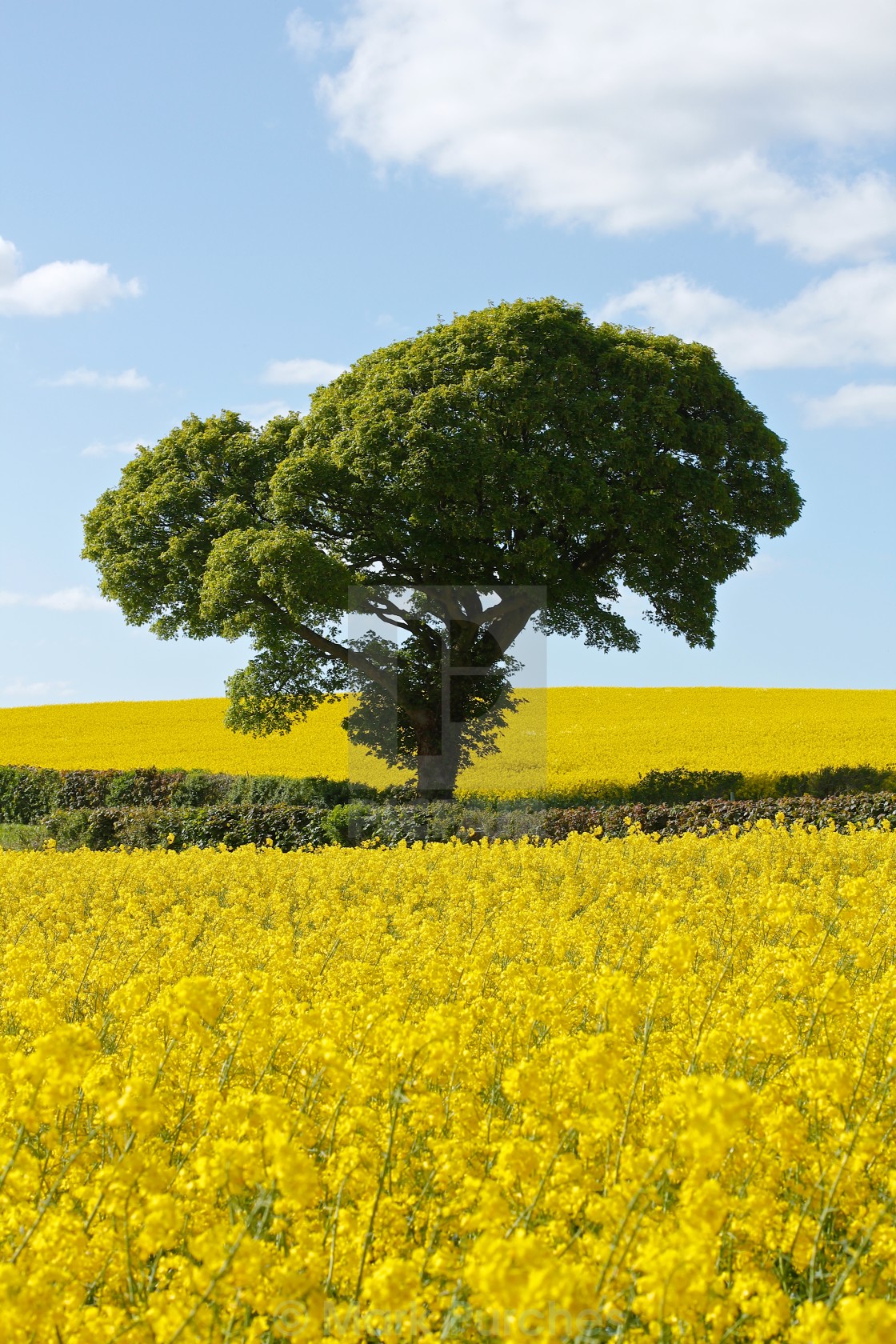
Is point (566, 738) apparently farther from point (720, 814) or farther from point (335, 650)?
point (720, 814)

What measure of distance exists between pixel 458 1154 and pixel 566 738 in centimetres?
3039

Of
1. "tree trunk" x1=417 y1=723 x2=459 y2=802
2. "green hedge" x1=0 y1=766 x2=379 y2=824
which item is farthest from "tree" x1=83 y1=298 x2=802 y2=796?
"green hedge" x1=0 y1=766 x2=379 y2=824

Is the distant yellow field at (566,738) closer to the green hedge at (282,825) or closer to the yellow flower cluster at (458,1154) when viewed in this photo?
the green hedge at (282,825)

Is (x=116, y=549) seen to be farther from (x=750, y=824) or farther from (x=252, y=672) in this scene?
(x=750, y=824)

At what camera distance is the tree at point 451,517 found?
22.4 m

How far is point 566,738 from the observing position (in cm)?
3347

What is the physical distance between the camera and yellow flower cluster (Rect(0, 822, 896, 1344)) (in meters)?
2.54

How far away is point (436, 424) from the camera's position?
885 inches

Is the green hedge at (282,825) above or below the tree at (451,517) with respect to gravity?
below

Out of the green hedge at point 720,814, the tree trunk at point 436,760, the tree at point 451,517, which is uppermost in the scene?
the tree at point 451,517

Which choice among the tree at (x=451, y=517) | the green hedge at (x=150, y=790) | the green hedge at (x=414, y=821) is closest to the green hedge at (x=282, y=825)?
the green hedge at (x=414, y=821)

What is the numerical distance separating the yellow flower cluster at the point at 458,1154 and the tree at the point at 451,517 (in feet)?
55.4

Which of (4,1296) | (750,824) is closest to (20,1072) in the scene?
(4,1296)

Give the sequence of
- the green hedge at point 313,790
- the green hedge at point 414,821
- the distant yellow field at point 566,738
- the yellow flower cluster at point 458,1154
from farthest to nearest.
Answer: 1. the distant yellow field at point 566,738
2. the green hedge at point 313,790
3. the green hedge at point 414,821
4. the yellow flower cluster at point 458,1154
